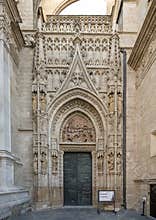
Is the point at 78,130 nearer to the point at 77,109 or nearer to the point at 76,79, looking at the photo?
the point at 77,109

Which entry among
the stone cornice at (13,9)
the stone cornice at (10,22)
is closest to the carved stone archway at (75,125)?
the stone cornice at (10,22)

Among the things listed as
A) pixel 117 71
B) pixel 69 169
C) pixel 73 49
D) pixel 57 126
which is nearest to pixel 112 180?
pixel 69 169

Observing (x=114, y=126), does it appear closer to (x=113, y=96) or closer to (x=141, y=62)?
(x=113, y=96)

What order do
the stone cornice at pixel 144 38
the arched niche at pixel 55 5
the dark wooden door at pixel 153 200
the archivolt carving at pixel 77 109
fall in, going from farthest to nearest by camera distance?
the arched niche at pixel 55 5, the archivolt carving at pixel 77 109, the dark wooden door at pixel 153 200, the stone cornice at pixel 144 38

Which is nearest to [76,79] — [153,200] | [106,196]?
[106,196]

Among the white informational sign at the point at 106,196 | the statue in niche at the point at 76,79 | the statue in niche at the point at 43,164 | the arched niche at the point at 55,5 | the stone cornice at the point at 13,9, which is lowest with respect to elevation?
the white informational sign at the point at 106,196

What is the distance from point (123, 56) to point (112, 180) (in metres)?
5.13

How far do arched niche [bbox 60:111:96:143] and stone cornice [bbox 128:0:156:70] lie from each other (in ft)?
10.1

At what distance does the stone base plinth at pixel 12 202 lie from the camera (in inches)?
390

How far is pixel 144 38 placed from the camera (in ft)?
43.5

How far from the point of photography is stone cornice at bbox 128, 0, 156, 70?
11628 mm

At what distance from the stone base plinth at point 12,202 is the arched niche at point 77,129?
335cm

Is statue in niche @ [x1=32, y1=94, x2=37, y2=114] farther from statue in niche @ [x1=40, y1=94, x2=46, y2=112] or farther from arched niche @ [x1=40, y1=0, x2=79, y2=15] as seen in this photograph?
arched niche @ [x1=40, y1=0, x2=79, y2=15]

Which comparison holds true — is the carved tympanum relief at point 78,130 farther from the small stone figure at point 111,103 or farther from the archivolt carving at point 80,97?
the small stone figure at point 111,103
